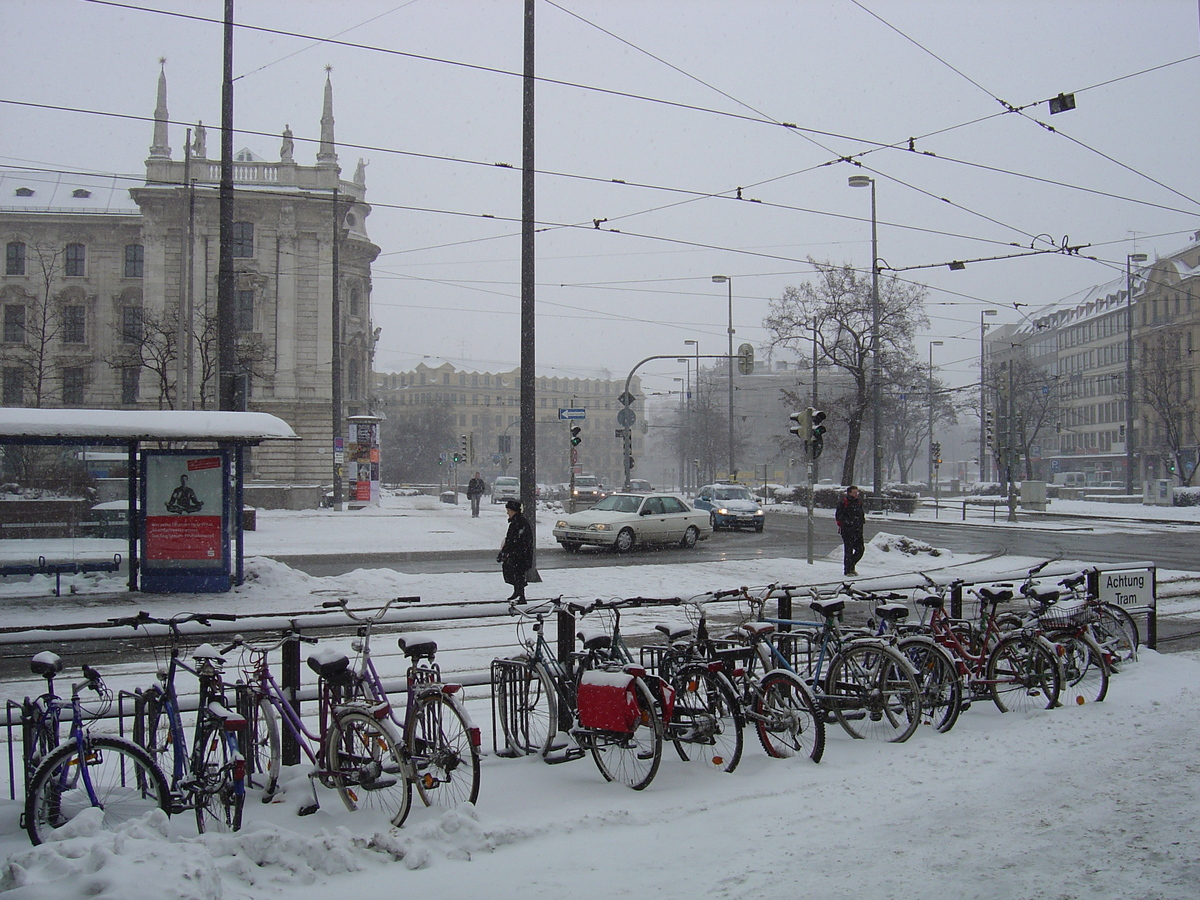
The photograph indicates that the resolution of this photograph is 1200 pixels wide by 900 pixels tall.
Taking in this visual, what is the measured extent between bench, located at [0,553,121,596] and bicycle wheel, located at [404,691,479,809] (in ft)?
36.2

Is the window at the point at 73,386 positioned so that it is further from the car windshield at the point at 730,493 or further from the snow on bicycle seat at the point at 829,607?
the snow on bicycle seat at the point at 829,607

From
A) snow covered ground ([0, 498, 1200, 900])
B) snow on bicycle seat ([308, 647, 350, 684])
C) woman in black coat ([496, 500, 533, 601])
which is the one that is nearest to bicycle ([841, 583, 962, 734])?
snow covered ground ([0, 498, 1200, 900])

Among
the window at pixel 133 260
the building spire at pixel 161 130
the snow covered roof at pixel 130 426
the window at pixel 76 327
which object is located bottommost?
the snow covered roof at pixel 130 426

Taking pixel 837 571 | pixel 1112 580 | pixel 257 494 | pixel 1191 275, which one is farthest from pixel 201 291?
pixel 1191 275

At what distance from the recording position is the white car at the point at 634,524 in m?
23.2

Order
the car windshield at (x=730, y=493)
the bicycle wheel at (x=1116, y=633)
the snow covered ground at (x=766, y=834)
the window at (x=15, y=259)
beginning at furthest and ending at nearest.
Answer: the window at (x=15, y=259) < the car windshield at (x=730, y=493) < the bicycle wheel at (x=1116, y=633) < the snow covered ground at (x=766, y=834)

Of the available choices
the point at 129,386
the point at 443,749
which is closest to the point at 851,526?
the point at 443,749

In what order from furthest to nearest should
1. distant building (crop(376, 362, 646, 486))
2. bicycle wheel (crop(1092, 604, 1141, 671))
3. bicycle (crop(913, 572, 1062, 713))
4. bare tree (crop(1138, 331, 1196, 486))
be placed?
distant building (crop(376, 362, 646, 486)) → bare tree (crop(1138, 331, 1196, 486)) → bicycle wheel (crop(1092, 604, 1141, 671)) → bicycle (crop(913, 572, 1062, 713))

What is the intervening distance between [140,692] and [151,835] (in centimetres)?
110

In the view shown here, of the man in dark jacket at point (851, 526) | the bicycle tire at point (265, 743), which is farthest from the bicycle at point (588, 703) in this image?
the man in dark jacket at point (851, 526)

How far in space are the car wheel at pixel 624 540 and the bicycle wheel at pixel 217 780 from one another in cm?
1856

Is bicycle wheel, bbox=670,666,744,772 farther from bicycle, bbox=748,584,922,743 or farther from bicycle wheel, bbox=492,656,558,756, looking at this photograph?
bicycle wheel, bbox=492,656,558,756

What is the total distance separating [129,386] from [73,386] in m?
2.98

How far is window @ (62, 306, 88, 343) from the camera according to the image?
5656 centimetres
